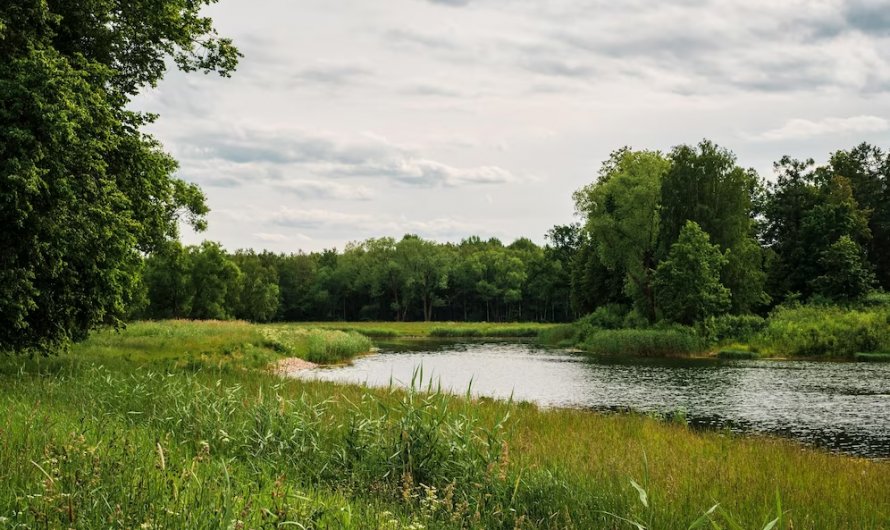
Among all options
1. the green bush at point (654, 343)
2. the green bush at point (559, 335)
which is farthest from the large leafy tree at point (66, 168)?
the green bush at point (559, 335)

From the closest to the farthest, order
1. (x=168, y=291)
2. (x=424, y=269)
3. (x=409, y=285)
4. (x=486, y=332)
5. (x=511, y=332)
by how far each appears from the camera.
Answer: (x=168, y=291) < (x=486, y=332) < (x=511, y=332) < (x=409, y=285) < (x=424, y=269)

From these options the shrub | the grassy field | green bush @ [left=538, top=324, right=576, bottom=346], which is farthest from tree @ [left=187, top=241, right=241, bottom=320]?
the grassy field

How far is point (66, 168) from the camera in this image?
1427 centimetres

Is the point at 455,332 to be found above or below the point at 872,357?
below

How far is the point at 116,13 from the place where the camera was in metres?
19.3

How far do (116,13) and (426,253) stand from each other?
10513cm

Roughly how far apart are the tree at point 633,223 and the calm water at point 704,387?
1432 centimetres

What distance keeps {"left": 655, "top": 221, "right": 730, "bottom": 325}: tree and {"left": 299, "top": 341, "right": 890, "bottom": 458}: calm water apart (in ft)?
26.3

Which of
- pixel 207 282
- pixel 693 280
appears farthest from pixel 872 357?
pixel 207 282

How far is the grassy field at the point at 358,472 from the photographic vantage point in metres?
4.58

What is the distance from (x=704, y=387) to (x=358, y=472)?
24291mm

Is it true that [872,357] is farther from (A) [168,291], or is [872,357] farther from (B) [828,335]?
(A) [168,291]

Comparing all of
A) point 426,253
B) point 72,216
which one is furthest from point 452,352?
point 426,253

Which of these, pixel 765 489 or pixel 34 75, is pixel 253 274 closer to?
pixel 34 75
